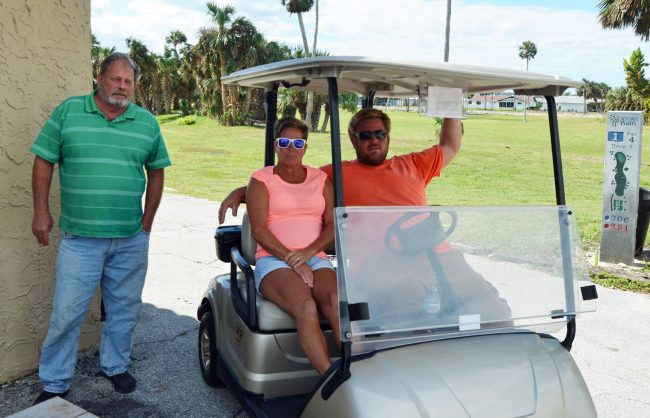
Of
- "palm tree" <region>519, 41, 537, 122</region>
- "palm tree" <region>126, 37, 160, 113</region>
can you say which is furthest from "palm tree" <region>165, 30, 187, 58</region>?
"palm tree" <region>519, 41, 537, 122</region>

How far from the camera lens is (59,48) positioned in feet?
11.7

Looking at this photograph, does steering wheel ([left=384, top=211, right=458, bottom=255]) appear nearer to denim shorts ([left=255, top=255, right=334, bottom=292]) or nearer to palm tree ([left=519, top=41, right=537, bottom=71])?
denim shorts ([left=255, top=255, right=334, bottom=292])

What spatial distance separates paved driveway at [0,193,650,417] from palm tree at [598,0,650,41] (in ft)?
41.5

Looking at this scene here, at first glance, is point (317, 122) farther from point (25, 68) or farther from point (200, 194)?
point (25, 68)

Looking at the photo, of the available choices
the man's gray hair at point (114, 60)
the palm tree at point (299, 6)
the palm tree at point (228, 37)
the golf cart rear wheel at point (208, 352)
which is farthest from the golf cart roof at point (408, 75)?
the palm tree at point (299, 6)

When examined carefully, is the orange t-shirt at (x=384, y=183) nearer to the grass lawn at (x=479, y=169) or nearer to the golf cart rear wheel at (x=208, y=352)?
the golf cart rear wheel at (x=208, y=352)

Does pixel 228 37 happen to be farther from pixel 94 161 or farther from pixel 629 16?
pixel 94 161

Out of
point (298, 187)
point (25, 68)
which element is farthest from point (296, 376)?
point (25, 68)

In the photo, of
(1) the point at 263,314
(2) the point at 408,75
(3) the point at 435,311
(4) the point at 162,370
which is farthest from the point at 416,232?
(4) the point at 162,370

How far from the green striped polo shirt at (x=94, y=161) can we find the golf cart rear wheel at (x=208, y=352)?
2.20 ft

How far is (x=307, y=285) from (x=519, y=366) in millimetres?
1018

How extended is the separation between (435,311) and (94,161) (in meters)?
1.89

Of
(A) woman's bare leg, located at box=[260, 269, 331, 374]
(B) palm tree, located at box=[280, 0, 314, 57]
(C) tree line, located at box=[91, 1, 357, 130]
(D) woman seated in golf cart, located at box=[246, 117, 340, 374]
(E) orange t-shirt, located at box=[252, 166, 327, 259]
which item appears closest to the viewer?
(A) woman's bare leg, located at box=[260, 269, 331, 374]

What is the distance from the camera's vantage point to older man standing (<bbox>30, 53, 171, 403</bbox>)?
309cm
